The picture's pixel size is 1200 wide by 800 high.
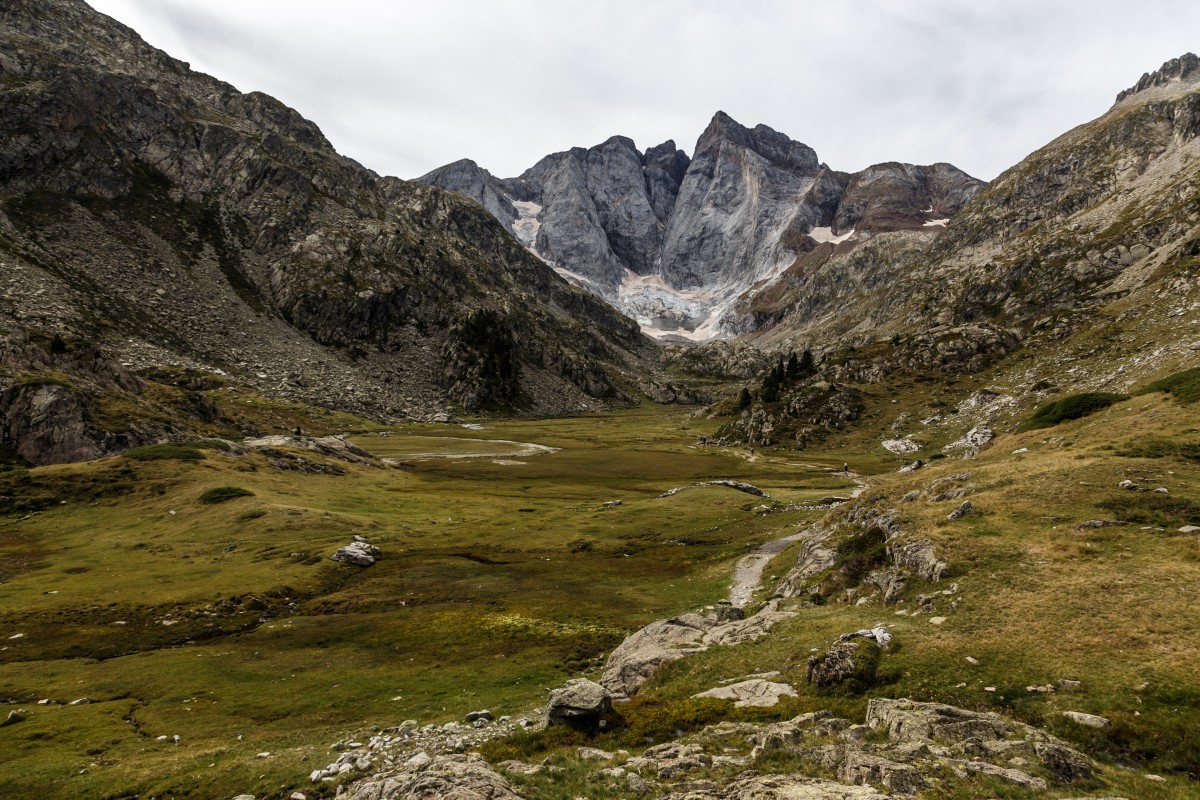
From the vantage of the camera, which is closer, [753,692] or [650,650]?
[753,692]

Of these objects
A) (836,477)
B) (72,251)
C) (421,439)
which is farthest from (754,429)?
(72,251)

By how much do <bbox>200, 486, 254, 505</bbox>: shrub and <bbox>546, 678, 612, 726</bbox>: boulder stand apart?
62.1 metres

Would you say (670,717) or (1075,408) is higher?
(1075,408)

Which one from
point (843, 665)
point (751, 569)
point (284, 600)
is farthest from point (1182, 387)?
point (284, 600)

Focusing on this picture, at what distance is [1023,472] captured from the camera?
130ft

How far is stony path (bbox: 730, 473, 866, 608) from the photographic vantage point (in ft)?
143

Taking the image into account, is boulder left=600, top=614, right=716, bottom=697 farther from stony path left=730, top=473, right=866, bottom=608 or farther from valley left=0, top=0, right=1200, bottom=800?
stony path left=730, top=473, right=866, bottom=608

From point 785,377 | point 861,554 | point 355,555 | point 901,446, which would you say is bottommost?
point 355,555

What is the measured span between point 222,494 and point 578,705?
212 ft

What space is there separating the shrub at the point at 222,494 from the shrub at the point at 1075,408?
305ft

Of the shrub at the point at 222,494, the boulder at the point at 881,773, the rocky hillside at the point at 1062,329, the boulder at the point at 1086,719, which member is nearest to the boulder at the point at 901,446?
the rocky hillside at the point at 1062,329

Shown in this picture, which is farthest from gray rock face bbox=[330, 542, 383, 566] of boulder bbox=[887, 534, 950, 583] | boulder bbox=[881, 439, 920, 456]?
boulder bbox=[881, 439, 920, 456]

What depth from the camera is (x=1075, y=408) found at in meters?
59.8

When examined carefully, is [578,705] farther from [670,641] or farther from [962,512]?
[962,512]
